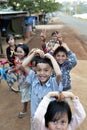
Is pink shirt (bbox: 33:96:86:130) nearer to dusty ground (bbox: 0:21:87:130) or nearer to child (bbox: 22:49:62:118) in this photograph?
child (bbox: 22:49:62:118)

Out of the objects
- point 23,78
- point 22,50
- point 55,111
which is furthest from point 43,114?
point 23,78

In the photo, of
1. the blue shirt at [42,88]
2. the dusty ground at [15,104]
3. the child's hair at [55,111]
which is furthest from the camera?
the dusty ground at [15,104]

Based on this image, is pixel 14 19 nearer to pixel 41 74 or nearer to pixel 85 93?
pixel 85 93

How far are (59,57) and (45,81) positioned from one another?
1.17m

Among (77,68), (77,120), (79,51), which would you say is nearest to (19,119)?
(77,120)

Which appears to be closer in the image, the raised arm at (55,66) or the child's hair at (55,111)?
the child's hair at (55,111)

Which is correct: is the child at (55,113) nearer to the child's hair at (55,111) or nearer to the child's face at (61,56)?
the child's hair at (55,111)

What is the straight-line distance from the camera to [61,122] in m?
2.54

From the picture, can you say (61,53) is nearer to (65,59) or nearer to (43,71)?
(65,59)

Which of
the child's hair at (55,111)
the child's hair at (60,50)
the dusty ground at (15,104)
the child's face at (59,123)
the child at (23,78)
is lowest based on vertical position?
the dusty ground at (15,104)

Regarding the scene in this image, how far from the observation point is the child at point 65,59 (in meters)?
4.64

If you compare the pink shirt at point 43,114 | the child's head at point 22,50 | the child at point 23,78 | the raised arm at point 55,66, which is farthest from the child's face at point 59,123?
the child's head at point 22,50

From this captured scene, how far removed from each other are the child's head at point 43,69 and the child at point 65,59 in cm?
113

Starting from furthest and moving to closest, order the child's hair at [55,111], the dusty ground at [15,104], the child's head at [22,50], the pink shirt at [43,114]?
the dusty ground at [15,104]
the child's head at [22,50]
the pink shirt at [43,114]
the child's hair at [55,111]
